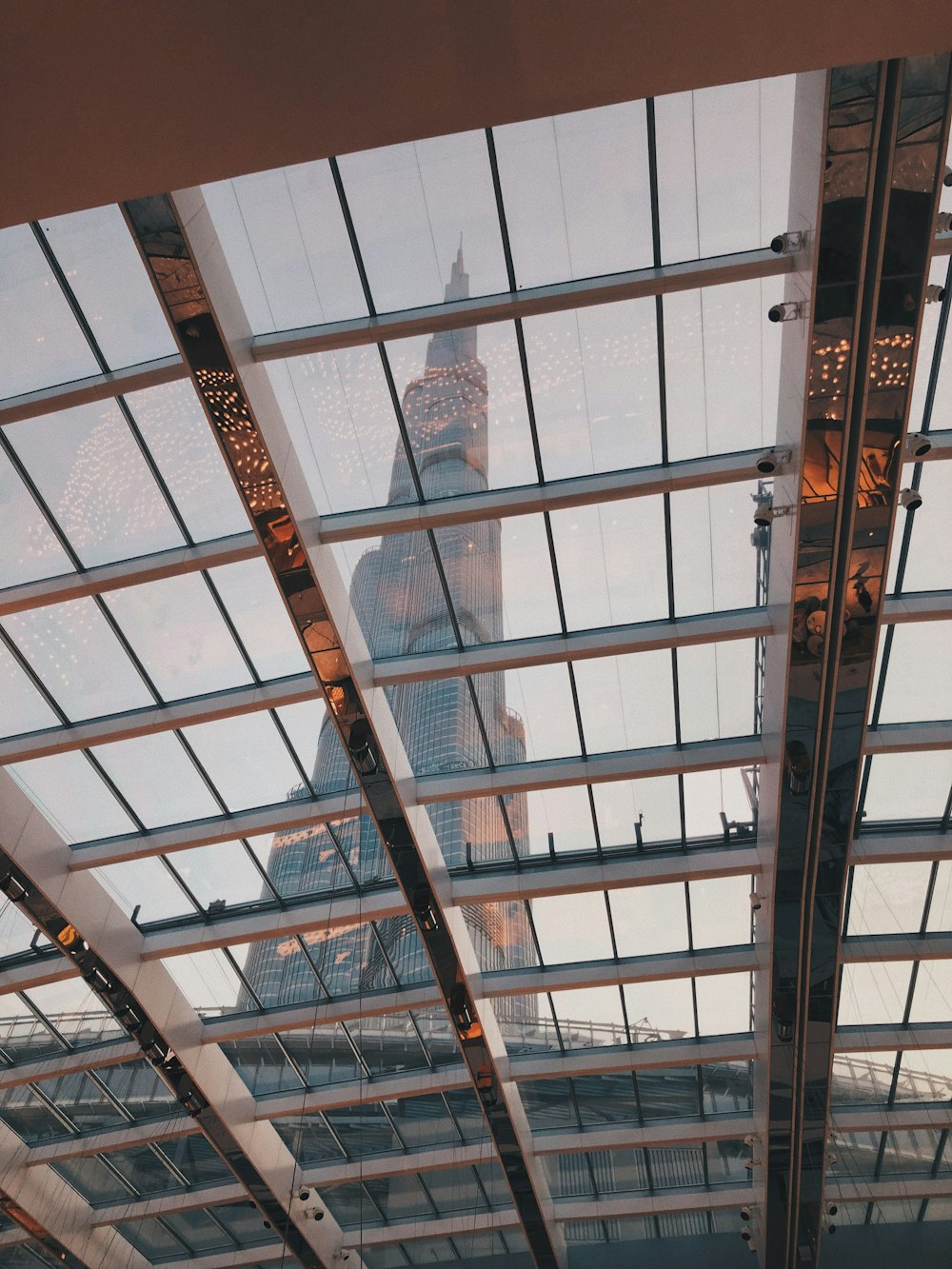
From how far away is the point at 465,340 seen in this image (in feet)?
40.8

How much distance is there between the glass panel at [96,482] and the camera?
42.4 ft

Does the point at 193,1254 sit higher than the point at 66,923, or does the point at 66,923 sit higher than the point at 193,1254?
the point at 66,923

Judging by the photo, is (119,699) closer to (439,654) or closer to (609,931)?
(439,654)

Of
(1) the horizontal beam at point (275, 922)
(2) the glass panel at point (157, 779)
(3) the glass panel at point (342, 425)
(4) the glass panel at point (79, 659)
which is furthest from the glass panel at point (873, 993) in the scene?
(4) the glass panel at point (79, 659)

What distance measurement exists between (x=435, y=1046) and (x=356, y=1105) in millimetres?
3195

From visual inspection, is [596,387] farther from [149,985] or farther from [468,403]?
[149,985]

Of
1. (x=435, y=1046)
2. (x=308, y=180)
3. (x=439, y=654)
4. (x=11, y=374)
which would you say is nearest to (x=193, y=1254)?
(x=435, y=1046)

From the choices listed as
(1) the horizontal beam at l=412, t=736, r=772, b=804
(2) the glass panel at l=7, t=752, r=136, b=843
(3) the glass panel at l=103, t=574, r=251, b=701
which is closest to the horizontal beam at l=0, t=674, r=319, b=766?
(3) the glass panel at l=103, t=574, r=251, b=701

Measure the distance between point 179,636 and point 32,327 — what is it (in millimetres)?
5460

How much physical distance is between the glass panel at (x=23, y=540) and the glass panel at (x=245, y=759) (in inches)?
156

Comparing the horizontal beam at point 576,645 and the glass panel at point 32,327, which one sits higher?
the glass panel at point 32,327

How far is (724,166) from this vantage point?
34.4 ft

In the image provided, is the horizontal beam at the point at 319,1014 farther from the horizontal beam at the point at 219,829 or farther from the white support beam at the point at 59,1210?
the white support beam at the point at 59,1210

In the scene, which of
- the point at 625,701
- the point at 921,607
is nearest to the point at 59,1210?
the point at 625,701
